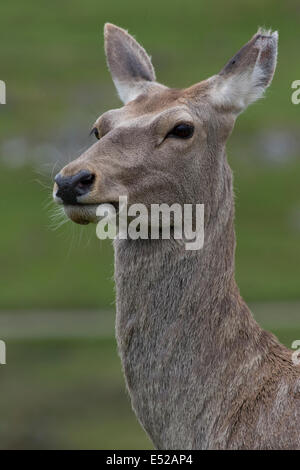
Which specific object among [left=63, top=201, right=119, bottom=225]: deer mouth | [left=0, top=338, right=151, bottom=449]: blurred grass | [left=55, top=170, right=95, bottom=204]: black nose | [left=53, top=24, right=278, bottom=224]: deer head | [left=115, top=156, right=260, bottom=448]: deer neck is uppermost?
[left=53, top=24, right=278, bottom=224]: deer head

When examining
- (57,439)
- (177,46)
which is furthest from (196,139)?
(177,46)

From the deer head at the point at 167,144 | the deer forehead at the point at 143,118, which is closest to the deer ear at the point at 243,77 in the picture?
the deer head at the point at 167,144

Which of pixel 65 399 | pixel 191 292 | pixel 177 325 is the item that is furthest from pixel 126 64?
pixel 65 399

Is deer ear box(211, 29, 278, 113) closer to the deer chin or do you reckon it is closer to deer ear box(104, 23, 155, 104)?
deer ear box(104, 23, 155, 104)

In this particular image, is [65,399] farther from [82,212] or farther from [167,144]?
[82,212]

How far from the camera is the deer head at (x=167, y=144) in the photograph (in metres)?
11.8

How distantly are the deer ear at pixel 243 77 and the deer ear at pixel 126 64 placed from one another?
1010 mm

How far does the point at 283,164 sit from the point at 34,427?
1982 inches

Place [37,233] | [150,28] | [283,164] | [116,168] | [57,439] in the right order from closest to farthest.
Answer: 1. [116,168]
2. [57,439]
3. [37,233]
4. [283,164]
5. [150,28]

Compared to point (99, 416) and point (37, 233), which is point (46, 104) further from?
point (99, 416)

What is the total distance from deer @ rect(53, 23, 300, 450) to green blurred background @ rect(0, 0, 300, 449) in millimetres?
22016

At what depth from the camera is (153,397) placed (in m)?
12.3

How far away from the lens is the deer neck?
40.3 feet

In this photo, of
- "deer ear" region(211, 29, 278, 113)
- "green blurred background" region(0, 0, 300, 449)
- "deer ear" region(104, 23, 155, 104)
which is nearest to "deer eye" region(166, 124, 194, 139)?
"deer ear" region(211, 29, 278, 113)
